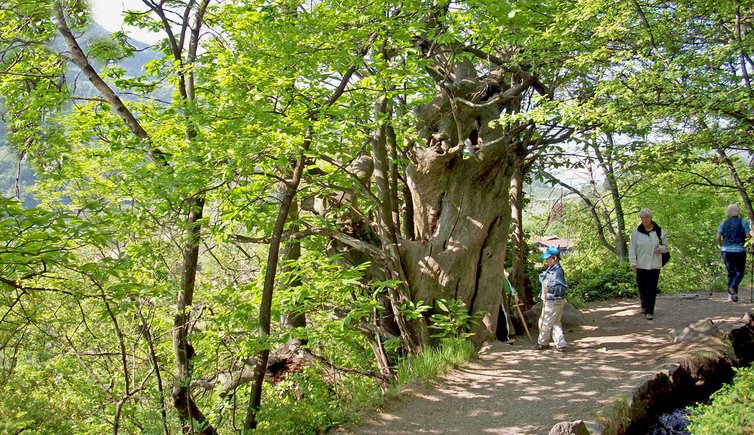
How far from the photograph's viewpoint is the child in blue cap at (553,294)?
8062 millimetres

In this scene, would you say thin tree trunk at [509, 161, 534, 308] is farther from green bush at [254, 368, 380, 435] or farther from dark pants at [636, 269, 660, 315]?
green bush at [254, 368, 380, 435]

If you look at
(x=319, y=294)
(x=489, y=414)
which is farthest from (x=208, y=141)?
(x=489, y=414)

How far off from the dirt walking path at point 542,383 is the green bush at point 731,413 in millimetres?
875

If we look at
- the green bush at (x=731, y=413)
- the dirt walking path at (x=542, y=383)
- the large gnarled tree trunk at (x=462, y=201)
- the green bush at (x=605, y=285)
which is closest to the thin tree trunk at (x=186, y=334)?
the dirt walking path at (x=542, y=383)

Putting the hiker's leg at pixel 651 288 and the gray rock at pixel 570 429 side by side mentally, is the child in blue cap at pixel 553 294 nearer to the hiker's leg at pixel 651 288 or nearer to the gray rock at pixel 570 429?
the hiker's leg at pixel 651 288

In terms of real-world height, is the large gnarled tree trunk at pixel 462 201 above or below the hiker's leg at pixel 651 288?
above

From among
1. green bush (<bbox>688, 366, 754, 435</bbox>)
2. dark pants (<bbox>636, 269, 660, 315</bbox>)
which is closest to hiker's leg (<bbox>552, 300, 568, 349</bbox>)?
dark pants (<bbox>636, 269, 660, 315</bbox>)

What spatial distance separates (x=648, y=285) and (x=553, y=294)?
263cm

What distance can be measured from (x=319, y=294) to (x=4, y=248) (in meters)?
4.23

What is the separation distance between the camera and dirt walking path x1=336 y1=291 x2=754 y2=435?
19.1ft

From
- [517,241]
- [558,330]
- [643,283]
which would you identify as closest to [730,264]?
[643,283]

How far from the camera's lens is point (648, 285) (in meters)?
9.61

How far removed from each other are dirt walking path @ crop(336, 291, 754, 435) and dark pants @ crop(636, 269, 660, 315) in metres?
0.27

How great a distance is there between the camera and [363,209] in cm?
964
